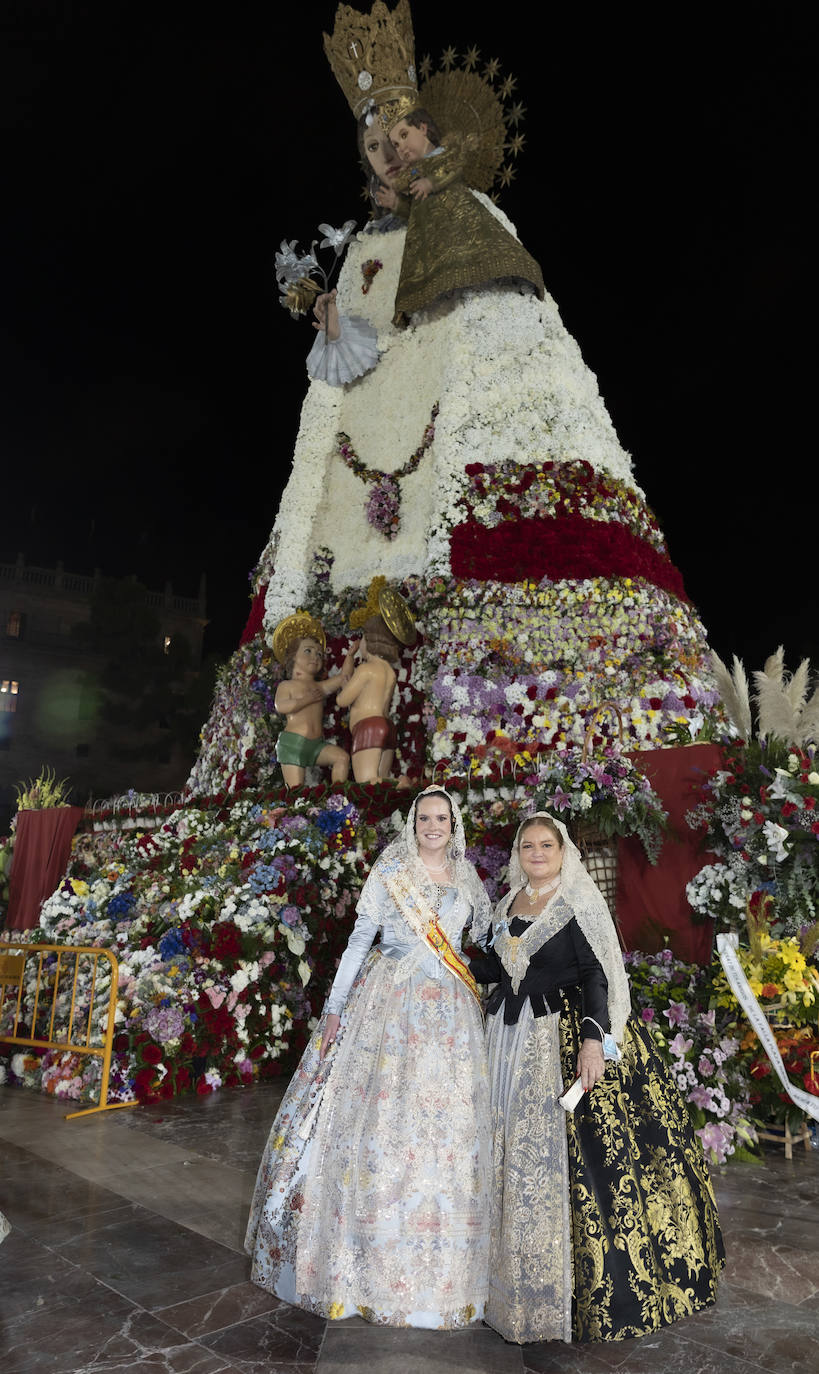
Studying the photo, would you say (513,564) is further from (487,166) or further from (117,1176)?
(117,1176)

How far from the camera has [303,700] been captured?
36.0 feet

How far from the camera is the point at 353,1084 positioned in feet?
12.0

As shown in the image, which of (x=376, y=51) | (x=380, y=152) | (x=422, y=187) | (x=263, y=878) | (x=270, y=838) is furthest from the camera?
(x=380, y=152)

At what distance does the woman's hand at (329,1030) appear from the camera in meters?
3.78

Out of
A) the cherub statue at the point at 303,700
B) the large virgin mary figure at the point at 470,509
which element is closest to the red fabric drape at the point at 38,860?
the large virgin mary figure at the point at 470,509

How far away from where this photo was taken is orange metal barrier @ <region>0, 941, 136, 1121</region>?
676cm

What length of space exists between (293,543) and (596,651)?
15.3 feet

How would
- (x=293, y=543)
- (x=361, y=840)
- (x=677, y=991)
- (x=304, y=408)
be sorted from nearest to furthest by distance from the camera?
(x=677, y=991) < (x=361, y=840) < (x=293, y=543) < (x=304, y=408)

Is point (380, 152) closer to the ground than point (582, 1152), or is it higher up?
higher up

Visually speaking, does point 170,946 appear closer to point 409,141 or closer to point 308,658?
point 308,658

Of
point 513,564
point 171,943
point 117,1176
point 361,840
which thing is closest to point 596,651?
point 513,564

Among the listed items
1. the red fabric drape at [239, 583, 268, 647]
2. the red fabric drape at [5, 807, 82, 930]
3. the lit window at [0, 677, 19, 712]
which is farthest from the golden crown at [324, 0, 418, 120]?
the lit window at [0, 677, 19, 712]

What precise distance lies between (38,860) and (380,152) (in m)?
10.5

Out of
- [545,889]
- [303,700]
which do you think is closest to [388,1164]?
[545,889]
